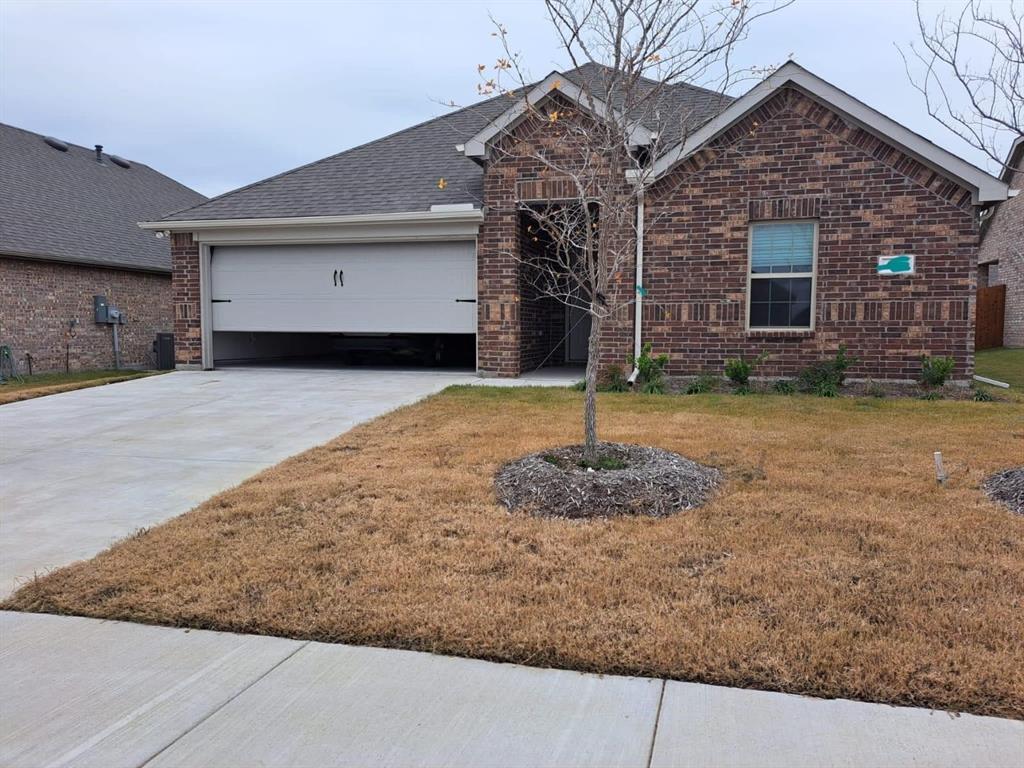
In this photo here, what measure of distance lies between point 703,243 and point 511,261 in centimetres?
332

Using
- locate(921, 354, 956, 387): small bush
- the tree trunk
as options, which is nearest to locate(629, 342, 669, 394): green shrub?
locate(921, 354, 956, 387): small bush

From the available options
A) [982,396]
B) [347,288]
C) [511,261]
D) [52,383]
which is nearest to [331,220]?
[347,288]

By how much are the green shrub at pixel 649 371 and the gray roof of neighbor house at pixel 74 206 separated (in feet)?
45.6

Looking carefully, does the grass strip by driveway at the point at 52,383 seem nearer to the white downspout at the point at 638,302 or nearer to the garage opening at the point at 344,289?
the garage opening at the point at 344,289

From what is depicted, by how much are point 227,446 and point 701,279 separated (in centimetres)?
748

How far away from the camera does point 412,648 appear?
343cm

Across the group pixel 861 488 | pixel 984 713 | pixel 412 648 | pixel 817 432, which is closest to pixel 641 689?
pixel 412 648

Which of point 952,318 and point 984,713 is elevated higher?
point 952,318

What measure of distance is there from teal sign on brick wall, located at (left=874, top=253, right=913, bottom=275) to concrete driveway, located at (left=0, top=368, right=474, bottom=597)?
6.86 meters

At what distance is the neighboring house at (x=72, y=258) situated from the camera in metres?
17.0

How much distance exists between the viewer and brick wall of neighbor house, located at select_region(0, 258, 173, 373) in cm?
1677

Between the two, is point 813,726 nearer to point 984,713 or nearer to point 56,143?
point 984,713

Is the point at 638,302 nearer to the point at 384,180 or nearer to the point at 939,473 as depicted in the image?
the point at 384,180

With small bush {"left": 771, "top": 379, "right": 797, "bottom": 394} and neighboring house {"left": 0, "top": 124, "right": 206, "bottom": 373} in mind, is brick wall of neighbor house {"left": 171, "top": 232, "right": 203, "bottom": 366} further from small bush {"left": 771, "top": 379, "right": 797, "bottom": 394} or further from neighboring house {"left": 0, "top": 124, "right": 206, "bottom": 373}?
small bush {"left": 771, "top": 379, "right": 797, "bottom": 394}
